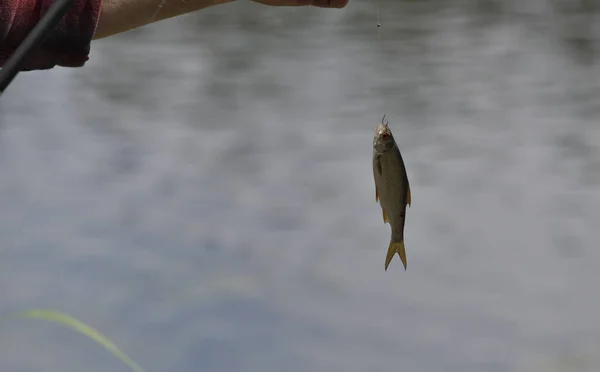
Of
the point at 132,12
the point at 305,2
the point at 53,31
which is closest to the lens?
the point at 53,31

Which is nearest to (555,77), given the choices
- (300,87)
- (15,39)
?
(300,87)

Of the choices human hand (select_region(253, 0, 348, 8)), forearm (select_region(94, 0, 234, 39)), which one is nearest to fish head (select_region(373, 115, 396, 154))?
human hand (select_region(253, 0, 348, 8))

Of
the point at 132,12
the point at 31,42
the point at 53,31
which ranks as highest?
the point at 132,12

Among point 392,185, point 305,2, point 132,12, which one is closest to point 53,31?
point 132,12

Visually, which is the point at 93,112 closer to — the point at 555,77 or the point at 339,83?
the point at 339,83

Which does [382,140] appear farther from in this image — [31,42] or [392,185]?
[31,42]
